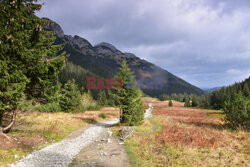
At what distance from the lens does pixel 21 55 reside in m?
7.70

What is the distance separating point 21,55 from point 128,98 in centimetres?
1152

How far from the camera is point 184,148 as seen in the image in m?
7.93

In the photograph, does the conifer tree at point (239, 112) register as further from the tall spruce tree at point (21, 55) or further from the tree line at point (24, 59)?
the tall spruce tree at point (21, 55)

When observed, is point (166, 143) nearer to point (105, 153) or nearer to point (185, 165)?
point (185, 165)

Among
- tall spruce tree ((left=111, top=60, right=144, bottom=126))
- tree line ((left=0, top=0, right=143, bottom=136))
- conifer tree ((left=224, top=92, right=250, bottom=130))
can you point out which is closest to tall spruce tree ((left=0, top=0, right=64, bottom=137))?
tree line ((left=0, top=0, right=143, bottom=136))

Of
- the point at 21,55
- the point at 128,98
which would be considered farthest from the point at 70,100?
the point at 21,55

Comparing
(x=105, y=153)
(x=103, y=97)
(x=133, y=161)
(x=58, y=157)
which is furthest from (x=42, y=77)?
(x=103, y=97)

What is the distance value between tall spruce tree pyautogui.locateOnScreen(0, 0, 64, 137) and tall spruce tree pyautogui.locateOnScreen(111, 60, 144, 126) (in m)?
8.71

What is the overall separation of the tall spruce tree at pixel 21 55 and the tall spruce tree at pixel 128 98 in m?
8.71

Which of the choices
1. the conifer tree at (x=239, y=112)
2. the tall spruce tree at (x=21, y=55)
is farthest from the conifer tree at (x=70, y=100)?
the conifer tree at (x=239, y=112)

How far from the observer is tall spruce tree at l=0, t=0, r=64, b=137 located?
708cm

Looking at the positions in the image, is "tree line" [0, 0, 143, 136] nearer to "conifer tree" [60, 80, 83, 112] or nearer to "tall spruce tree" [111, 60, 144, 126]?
"tall spruce tree" [111, 60, 144, 126]

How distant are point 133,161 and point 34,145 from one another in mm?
6761

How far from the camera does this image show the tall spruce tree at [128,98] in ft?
→ 53.1
